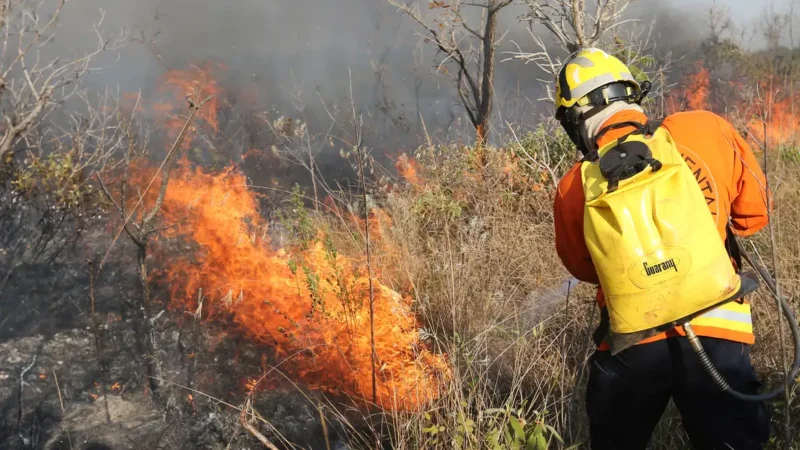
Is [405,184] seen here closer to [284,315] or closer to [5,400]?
[284,315]

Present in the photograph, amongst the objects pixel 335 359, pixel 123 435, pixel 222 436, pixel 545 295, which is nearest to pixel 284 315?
pixel 335 359

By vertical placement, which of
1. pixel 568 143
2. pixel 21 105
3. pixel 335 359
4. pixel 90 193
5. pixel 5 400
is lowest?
pixel 335 359

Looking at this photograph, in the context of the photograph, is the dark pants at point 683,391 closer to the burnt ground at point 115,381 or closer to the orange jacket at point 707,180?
the orange jacket at point 707,180

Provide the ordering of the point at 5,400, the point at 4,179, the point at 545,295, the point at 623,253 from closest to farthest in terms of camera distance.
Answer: the point at 623,253, the point at 545,295, the point at 5,400, the point at 4,179

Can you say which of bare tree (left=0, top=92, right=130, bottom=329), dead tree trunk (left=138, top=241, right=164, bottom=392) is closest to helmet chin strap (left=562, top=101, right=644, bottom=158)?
dead tree trunk (left=138, top=241, right=164, bottom=392)

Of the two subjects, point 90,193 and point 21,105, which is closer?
point 21,105

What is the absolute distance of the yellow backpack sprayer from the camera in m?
1.59

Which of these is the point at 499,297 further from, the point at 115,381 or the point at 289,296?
the point at 115,381

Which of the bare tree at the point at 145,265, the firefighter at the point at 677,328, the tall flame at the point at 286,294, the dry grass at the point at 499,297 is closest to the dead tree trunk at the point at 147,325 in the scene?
the bare tree at the point at 145,265

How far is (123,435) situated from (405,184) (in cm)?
415

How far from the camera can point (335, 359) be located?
4281 millimetres

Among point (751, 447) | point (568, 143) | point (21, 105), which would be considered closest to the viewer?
point (751, 447)

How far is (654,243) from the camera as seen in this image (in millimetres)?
1597

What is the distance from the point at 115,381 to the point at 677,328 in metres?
4.38
